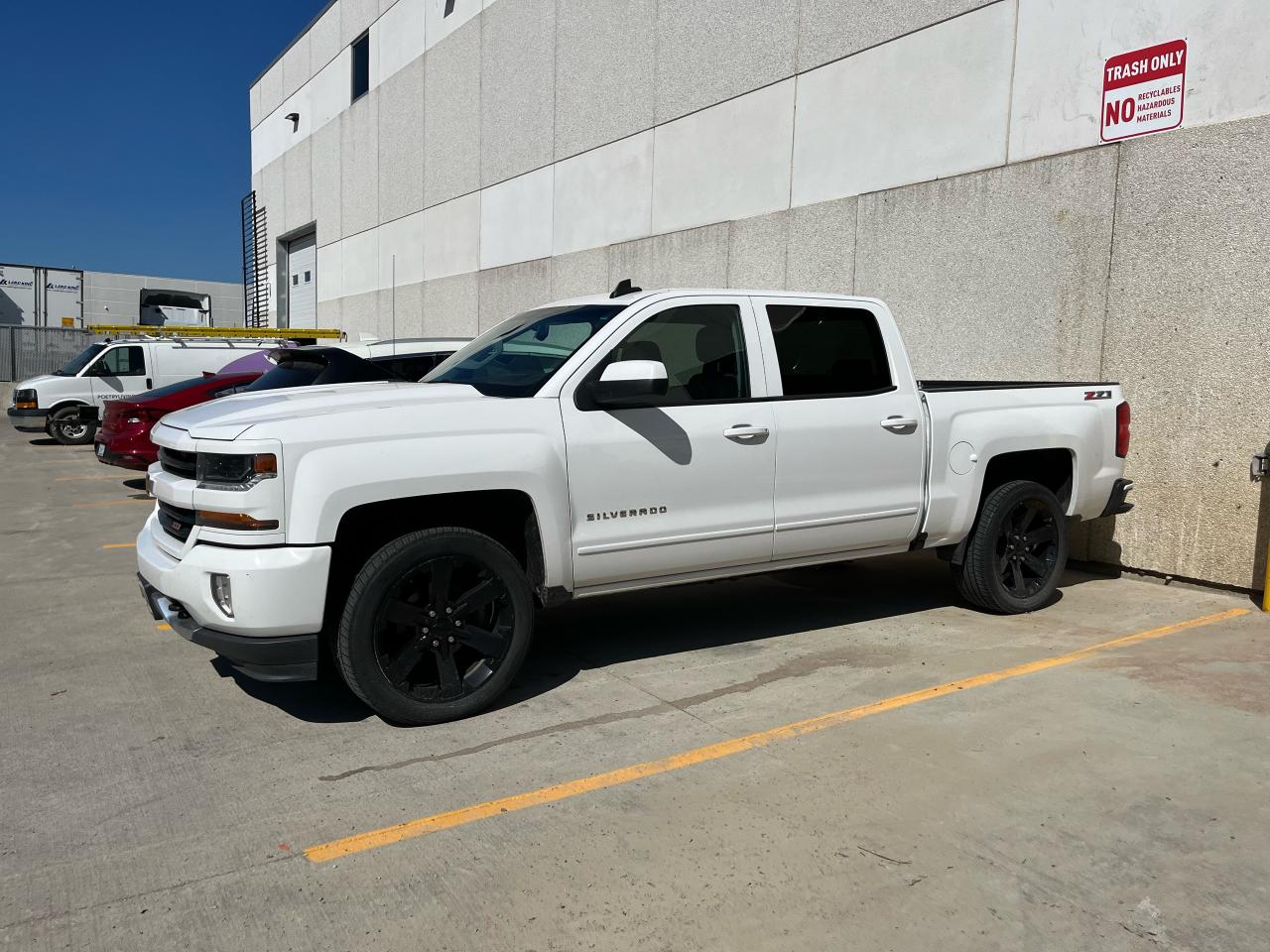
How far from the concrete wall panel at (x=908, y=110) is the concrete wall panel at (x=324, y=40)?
680 inches

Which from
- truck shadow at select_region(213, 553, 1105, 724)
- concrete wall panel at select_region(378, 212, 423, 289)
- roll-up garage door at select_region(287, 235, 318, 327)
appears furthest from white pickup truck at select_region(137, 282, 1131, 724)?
roll-up garage door at select_region(287, 235, 318, 327)

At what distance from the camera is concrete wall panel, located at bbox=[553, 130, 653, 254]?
41.9ft

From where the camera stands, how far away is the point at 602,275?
44.7 ft

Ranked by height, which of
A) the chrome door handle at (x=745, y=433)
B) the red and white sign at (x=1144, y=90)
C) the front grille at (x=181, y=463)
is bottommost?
the front grille at (x=181, y=463)

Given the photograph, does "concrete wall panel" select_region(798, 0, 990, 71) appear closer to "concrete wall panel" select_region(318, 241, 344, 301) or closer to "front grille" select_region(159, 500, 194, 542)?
"front grille" select_region(159, 500, 194, 542)

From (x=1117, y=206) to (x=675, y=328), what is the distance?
434 centimetres

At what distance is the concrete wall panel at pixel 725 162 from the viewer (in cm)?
1055

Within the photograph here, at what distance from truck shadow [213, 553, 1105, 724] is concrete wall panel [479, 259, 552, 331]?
8.50 meters

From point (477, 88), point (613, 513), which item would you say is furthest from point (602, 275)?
point (613, 513)

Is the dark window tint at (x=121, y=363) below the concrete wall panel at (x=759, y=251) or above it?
below

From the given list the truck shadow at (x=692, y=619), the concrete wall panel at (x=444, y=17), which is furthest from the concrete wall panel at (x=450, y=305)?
the truck shadow at (x=692, y=619)

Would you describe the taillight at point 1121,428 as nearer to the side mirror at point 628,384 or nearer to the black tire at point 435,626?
the side mirror at point 628,384

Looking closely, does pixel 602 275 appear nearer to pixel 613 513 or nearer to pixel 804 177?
pixel 804 177

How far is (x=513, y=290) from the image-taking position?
52.1ft
